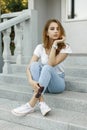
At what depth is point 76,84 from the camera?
10.7 feet

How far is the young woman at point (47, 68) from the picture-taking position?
278 cm

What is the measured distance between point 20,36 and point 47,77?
1.65 meters

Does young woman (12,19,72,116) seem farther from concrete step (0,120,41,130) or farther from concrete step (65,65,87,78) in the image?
concrete step (65,65,87,78)

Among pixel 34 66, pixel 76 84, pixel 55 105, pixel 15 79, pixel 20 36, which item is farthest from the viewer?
pixel 20 36

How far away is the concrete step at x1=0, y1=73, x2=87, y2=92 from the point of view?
3244 mm

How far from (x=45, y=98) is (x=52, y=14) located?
2.58 metres

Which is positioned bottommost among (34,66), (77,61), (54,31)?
(77,61)

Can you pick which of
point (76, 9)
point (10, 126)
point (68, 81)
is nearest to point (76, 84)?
point (68, 81)

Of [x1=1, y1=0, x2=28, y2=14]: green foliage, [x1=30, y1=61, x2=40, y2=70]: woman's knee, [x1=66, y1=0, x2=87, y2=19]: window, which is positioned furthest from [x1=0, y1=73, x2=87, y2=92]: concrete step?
[x1=1, y1=0, x2=28, y2=14]: green foliage

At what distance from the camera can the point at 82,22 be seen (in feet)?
15.8

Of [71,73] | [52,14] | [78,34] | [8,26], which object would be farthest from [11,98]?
[52,14]

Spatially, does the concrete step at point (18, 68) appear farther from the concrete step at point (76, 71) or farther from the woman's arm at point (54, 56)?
the woman's arm at point (54, 56)

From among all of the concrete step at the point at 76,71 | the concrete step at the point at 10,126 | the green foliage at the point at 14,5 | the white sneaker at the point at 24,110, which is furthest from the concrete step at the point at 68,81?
the green foliage at the point at 14,5

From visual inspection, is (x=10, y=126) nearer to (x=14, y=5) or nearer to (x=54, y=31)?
(x=54, y=31)
